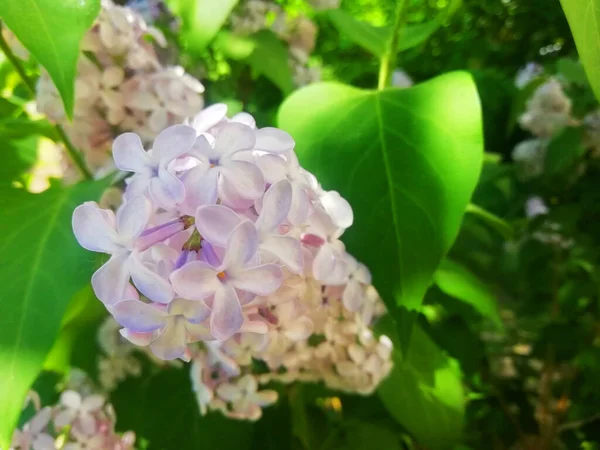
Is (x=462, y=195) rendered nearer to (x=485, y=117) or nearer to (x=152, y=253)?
(x=152, y=253)

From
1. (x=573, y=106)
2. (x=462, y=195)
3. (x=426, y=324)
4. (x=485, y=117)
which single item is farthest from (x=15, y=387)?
(x=485, y=117)

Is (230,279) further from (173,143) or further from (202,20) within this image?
(202,20)

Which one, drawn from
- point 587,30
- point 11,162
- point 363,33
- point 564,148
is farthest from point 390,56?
point 564,148

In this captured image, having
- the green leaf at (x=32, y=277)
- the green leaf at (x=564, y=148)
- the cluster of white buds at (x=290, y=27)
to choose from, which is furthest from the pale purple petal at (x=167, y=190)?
the green leaf at (x=564, y=148)

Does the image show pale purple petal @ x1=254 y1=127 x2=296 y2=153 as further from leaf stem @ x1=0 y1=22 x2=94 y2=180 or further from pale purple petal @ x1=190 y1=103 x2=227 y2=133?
leaf stem @ x1=0 y1=22 x2=94 y2=180

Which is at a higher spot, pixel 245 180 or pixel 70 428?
pixel 245 180
